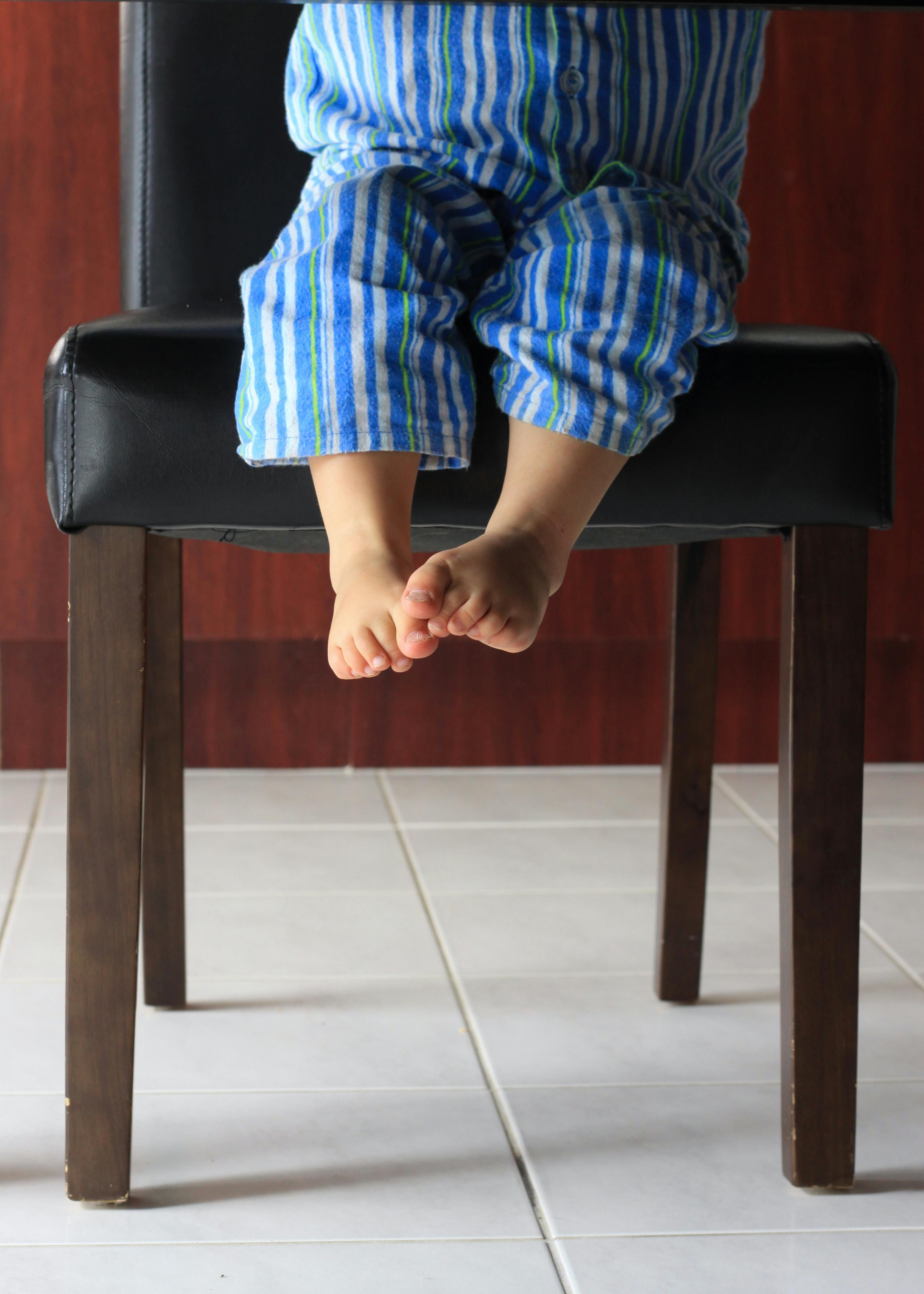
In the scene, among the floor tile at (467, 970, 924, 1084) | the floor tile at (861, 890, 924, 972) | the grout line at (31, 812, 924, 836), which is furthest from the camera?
the grout line at (31, 812, 924, 836)

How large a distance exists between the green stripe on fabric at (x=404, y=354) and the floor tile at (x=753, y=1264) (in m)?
0.44

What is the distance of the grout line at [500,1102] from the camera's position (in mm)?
733

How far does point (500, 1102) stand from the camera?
0.91 m

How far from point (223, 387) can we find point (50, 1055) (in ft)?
1.63

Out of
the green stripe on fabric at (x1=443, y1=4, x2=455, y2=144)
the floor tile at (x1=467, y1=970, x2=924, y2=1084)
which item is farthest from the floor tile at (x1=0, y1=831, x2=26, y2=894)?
the green stripe on fabric at (x1=443, y1=4, x2=455, y2=144)

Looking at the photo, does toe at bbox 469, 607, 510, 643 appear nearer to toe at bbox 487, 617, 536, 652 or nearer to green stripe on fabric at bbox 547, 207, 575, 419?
toe at bbox 487, 617, 536, 652

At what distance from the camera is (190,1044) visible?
39.1 inches

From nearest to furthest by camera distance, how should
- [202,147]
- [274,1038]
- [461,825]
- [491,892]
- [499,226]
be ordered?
[499,226]
[274,1038]
[202,147]
[491,892]
[461,825]

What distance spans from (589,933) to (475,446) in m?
0.60

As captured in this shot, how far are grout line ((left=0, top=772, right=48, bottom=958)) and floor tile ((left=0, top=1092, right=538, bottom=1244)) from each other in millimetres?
343

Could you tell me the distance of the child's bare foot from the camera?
2.17ft

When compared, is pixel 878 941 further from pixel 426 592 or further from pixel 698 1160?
pixel 426 592

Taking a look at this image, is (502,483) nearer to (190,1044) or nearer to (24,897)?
(190,1044)

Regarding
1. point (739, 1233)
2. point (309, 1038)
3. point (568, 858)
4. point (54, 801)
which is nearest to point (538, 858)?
point (568, 858)
